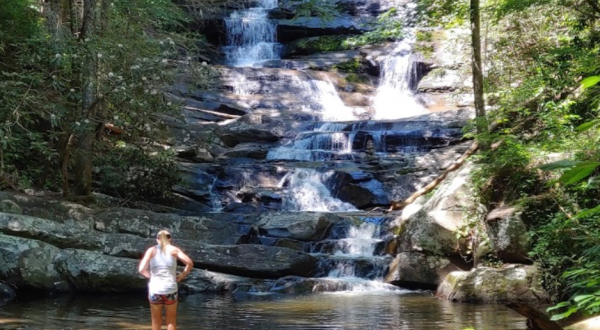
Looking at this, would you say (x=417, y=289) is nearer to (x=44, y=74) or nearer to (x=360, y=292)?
(x=360, y=292)

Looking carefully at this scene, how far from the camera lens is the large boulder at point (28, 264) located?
11.0m

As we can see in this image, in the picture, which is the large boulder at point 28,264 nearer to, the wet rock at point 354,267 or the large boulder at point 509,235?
the wet rock at point 354,267

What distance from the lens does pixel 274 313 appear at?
924cm

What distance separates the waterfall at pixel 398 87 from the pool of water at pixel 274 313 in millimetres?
15069

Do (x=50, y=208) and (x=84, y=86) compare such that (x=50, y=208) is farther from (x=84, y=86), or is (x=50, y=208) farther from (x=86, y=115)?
(x=84, y=86)

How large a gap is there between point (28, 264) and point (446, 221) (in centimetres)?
780

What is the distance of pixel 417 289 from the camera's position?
11.8 metres

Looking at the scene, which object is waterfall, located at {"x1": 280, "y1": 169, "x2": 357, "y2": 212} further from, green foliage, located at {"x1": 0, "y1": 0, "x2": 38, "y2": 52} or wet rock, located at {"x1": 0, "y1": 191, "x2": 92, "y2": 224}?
green foliage, located at {"x1": 0, "y1": 0, "x2": 38, "y2": 52}

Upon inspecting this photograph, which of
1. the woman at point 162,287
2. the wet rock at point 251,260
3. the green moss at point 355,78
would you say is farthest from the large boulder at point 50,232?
the green moss at point 355,78

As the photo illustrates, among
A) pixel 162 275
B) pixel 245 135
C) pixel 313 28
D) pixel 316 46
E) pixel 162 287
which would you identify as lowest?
pixel 162 287

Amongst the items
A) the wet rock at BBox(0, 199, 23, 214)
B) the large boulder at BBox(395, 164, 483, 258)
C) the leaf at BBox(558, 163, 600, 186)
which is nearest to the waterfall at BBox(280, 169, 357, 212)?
the large boulder at BBox(395, 164, 483, 258)

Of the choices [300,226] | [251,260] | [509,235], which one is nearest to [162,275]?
[251,260]

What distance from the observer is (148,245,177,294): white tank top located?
6324 mm

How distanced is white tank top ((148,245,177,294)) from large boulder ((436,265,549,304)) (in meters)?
5.65
